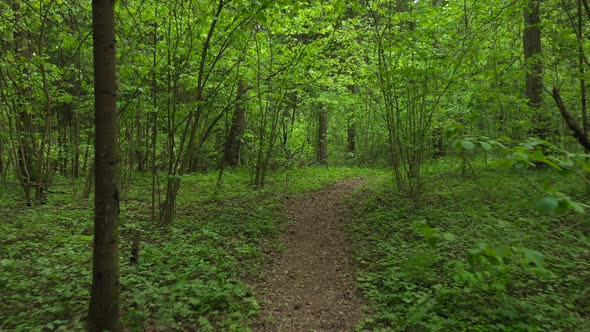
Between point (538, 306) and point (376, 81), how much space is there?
263 inches

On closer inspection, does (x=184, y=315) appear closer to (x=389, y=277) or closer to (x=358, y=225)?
(x=389, y=277)

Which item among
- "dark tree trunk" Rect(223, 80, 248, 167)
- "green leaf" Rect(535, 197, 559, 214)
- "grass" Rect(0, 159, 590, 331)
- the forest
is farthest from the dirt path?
"dark tree trunk" Rect(223, 80, 248, 167)

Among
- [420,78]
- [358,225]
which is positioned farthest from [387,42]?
Answer: [358,225]

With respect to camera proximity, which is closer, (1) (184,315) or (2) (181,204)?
(1) (184,315)

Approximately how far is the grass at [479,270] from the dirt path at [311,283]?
0.31 meters

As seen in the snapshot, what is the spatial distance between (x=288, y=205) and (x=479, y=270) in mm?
5825

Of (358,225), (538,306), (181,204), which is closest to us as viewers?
(538,306)

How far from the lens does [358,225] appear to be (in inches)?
290

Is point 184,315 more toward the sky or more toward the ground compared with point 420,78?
more toward the ground

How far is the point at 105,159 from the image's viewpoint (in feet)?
9.60

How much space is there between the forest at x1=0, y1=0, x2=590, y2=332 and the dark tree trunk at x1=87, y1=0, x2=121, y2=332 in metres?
0.01

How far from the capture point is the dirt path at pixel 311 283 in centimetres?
399

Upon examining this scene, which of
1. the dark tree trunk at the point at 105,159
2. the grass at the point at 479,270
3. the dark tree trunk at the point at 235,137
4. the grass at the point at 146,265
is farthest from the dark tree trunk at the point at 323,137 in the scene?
the dark tree trunk at the point at 105,159

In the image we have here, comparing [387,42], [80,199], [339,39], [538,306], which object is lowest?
[538,306]
